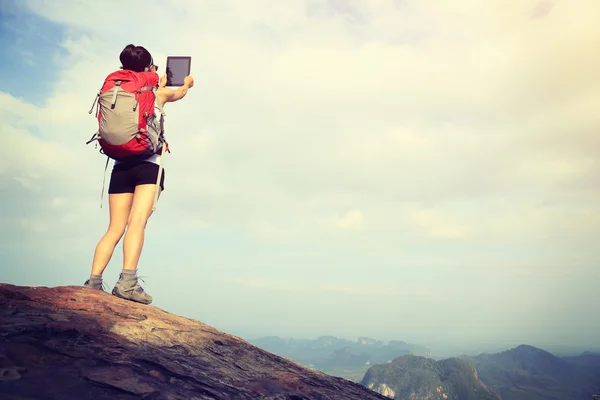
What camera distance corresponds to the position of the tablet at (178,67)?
9055 millimetres

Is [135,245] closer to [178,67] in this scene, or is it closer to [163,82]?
[163,82]

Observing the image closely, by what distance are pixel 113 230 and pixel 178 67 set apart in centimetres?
405

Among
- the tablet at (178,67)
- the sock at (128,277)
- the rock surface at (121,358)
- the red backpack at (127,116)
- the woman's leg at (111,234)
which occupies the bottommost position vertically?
the rock surface at (121,358)

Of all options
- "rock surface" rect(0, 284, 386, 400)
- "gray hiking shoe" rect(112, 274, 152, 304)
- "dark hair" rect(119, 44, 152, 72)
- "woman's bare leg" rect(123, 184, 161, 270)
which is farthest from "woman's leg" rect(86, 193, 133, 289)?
"dark hair" rect(119, 44, 152, 72)

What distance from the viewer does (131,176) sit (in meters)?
8.35

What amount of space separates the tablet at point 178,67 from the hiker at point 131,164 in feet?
1.24

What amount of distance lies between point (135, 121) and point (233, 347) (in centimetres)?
470

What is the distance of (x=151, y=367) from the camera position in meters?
4.77

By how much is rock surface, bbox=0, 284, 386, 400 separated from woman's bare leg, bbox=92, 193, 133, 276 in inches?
32.2

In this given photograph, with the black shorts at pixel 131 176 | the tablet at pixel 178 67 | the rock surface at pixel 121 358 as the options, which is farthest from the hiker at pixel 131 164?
the rock surface at pixel 121 358

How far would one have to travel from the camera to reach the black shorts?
8250 mm

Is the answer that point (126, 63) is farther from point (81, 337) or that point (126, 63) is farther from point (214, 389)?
point (214, 389)

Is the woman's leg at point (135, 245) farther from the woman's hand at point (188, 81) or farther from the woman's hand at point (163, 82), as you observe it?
the woman's hand at point (188, 81)

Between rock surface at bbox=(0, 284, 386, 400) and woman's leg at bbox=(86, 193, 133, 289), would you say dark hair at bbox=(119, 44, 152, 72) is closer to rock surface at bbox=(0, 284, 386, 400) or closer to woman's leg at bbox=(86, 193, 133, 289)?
woman's leg at bbox=(86, 193, 133, 289)
